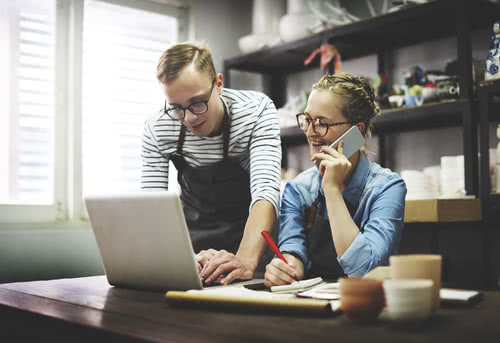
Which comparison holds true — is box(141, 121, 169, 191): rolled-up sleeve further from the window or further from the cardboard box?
the window

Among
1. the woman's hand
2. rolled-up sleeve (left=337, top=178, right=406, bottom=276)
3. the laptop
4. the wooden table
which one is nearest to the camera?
the wooden table

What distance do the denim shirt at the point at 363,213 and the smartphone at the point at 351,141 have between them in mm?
49

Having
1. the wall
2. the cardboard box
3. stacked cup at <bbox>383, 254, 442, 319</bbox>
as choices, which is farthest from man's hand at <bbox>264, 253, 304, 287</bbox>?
the wall

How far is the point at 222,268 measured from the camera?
3.97ft

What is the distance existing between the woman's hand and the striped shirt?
229mm

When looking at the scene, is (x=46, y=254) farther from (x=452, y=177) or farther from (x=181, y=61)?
(x=452, y=177)

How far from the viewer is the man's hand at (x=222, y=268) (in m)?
1.20

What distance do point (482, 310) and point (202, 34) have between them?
3.06 m

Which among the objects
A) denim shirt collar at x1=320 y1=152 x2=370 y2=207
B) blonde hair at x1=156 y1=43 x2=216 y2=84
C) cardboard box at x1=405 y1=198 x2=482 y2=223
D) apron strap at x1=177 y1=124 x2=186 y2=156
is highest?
blonde hair at x1=156 y1=43 x2=216 y2=84

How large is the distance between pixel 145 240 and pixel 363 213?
598 mm

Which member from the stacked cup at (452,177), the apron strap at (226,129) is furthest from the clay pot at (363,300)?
the stacked cup at (452,177)

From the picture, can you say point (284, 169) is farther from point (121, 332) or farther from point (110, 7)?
point (121, 332)

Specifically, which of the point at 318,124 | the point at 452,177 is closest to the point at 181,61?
the point at 318,124

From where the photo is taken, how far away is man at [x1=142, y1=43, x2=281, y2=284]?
1.49 m
